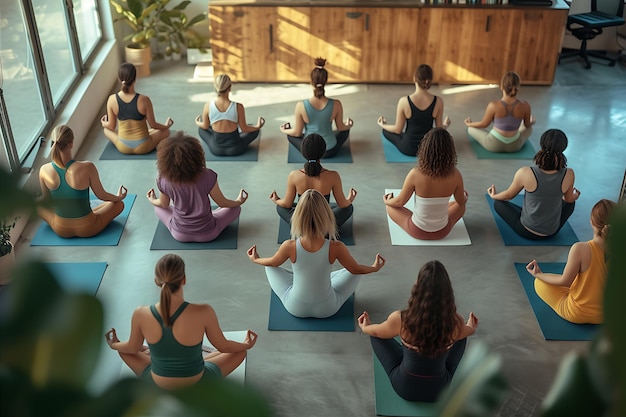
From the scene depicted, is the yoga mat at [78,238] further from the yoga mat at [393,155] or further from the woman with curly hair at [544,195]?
the woman with curly hair at [544,195]

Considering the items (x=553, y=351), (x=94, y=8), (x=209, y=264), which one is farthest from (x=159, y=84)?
(x=553, y=351)

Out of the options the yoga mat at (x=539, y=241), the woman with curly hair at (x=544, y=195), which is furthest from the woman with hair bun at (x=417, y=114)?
the yoga mat at (x=539, y=241)

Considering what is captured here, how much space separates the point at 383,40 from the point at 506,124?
195 cm

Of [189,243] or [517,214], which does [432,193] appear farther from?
[189,243]

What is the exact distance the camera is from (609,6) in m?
8.08

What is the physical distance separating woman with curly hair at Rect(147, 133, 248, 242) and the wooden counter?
290cm

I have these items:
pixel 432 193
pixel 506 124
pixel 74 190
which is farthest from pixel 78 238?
pixel 506 124

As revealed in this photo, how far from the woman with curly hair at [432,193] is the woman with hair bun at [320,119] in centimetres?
109

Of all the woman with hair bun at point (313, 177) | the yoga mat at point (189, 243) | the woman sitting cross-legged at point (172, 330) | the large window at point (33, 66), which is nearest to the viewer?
the woman sitting cross-legged at point (172, 330)

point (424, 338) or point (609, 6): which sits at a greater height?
point (609, 6)

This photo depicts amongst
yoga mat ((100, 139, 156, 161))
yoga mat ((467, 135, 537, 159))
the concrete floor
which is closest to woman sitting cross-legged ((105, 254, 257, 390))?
the concrete floor

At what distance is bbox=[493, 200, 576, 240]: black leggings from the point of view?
5047mm

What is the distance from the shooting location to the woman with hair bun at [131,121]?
5894 mm

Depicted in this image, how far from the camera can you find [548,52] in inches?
298
